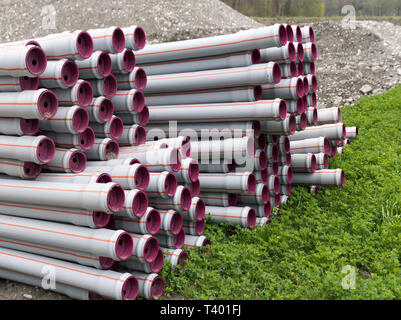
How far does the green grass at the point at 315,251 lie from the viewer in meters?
3.64

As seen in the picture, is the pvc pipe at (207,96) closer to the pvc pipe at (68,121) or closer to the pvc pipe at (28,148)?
the pvc pipe at (68,121)

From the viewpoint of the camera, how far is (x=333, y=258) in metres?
4.08

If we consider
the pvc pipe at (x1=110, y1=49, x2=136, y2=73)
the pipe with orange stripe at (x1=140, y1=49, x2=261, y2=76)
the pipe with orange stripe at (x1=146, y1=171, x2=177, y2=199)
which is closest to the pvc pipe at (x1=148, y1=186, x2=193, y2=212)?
the pipe with orange stripe at (x1=146, y1=171, x2=177, y2=199)

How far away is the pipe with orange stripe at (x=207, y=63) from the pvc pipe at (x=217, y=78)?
0.28 feet

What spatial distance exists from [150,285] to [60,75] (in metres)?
2.22

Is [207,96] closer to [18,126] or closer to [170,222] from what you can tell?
[170,222]

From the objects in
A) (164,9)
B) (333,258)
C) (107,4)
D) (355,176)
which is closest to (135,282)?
(333,258)

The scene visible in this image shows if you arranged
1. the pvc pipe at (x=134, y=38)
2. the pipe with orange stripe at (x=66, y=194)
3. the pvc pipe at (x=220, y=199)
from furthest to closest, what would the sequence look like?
the pvc pipe at (x=220, y=199) → the pvc pipe at (x=134, y=38) → the pipe with orange stripe at (x=66, y=194)

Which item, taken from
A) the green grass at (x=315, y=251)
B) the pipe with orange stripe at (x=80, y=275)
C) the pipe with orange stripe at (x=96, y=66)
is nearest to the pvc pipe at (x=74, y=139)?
the pipe with orange stripe at (x=96, y=66)

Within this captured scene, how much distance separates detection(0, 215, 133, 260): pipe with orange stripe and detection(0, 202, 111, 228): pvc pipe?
0.16 feet

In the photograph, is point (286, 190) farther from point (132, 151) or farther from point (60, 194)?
point (60, 194)

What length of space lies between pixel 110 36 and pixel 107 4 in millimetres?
16900

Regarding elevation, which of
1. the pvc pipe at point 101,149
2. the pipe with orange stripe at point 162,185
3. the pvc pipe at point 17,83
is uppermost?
the pvc pipe at point 17,83

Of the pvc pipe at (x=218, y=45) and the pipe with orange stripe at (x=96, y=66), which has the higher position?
the pvc pipe at (x=218, y=45)
